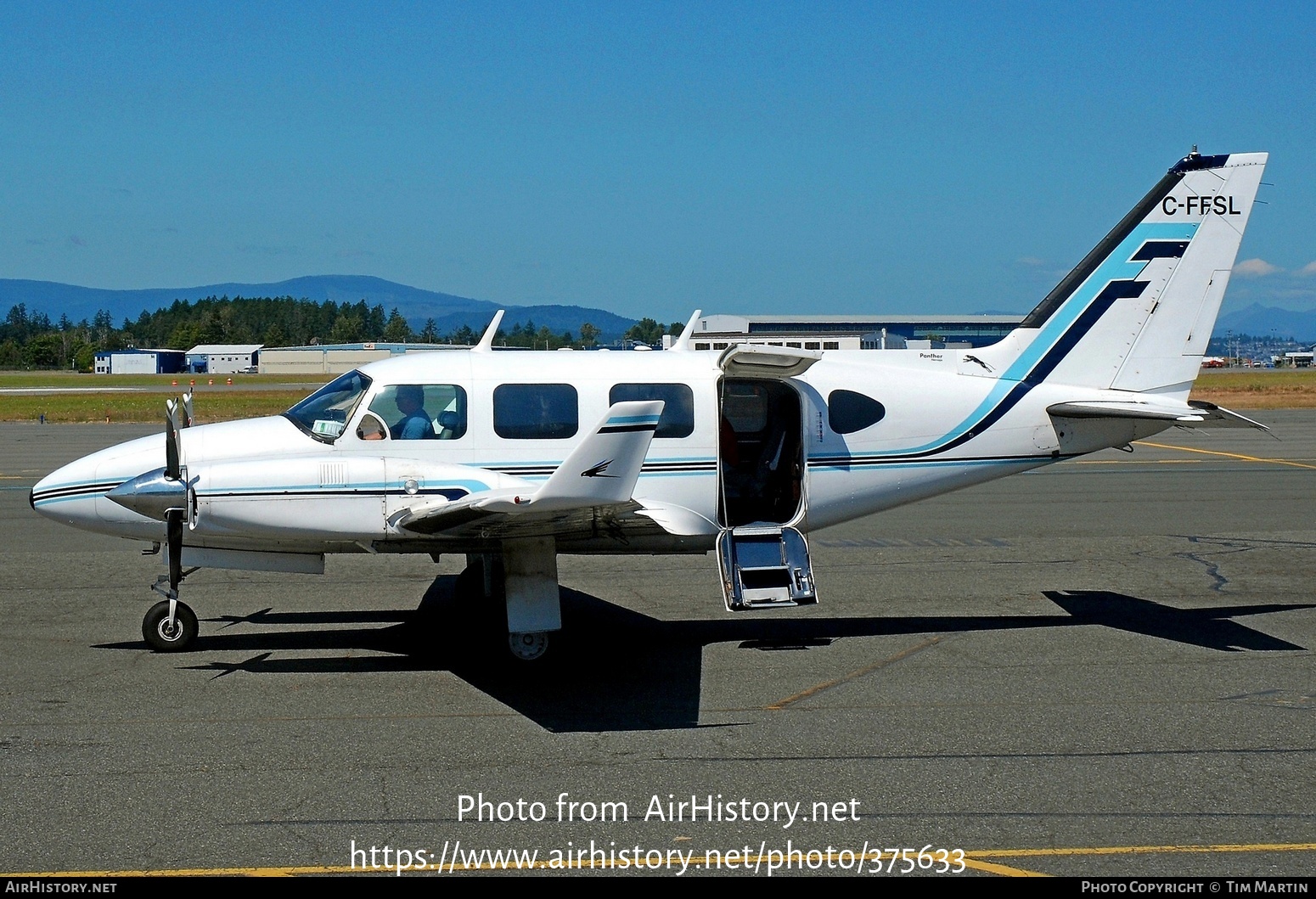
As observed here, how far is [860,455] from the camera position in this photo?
10.7 meters

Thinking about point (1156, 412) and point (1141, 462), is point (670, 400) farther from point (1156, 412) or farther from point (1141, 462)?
point (1141, 462)

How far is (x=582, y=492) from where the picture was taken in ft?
25.5

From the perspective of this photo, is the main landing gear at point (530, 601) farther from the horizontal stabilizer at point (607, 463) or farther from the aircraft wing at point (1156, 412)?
the aircraft wing at point (1156, 412)

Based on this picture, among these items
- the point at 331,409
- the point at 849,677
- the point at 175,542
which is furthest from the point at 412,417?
the point at 849,677

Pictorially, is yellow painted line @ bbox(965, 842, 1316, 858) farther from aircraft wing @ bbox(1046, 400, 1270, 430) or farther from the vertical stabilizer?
the vertical stabilizer

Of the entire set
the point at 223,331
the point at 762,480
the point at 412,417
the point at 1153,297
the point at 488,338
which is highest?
the point at 223,331

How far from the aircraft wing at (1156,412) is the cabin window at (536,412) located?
4611mm

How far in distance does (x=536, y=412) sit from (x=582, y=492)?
249 centimetres

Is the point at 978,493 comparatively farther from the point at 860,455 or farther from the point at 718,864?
the point at 718,864

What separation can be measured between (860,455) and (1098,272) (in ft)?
10.4

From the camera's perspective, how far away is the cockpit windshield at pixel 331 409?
9.85 meters

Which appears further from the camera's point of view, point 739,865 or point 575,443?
point 575,443

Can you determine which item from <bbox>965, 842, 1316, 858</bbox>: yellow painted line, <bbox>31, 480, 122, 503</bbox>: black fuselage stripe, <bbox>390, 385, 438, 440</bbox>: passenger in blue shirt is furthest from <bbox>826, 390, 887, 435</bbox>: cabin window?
<bbox>31, 480, 122, 503</bbox>: black fuselage stripe

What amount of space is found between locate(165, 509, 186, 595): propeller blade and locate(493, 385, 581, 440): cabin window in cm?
267
